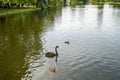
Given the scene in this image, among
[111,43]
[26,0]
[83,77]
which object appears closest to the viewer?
[83,77]

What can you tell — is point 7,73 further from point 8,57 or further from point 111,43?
point 111,43

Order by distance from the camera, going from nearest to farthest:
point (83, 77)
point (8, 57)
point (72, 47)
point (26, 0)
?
point (83, 77) < point (8, 57) < point (72, 47) < point (26, 0)

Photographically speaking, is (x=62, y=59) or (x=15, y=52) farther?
(x=15, y=52)

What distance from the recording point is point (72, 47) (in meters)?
30.2

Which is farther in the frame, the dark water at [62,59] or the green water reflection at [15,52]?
the green water reflection at [15,52]

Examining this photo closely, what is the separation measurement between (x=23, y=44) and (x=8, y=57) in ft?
21.5

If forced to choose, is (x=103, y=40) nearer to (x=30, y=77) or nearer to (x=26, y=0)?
Result: (x=30, y=77)

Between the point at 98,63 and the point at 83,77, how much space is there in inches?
184

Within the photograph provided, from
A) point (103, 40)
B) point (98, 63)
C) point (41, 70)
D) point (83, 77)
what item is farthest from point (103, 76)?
point (103, 40)

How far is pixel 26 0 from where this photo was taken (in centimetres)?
10219

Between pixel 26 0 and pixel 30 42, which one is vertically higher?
pixel 26 0

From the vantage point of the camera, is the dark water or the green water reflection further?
the green water reflection

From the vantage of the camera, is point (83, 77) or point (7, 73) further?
point (7, 73)

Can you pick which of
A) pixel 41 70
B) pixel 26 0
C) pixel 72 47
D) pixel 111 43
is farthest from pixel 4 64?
pixel 26 0
